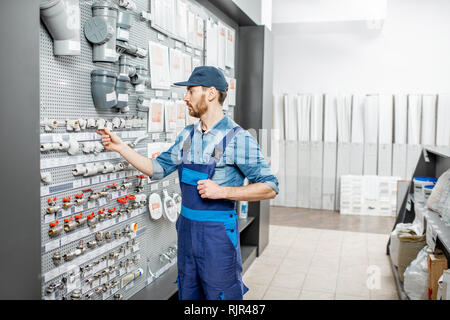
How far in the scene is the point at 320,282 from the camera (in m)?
4.21

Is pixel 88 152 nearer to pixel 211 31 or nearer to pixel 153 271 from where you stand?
pixel 153 271

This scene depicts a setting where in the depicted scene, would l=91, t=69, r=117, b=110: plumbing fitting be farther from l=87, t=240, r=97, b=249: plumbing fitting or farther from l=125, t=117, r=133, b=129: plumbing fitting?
l=87, t=240, r=97, b=249: plumbing fitting

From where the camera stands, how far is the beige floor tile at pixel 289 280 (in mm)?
4129

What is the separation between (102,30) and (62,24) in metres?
0.31

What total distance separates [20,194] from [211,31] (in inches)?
112

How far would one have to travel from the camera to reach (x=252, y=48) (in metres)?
5.11

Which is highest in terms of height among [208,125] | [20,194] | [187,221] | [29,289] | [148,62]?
[148,62]

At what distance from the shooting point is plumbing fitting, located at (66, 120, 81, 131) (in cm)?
216

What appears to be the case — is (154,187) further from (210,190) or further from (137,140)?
(210,190)

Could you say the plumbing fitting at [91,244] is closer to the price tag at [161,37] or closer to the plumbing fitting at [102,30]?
the plumbing fitting at [102,30]

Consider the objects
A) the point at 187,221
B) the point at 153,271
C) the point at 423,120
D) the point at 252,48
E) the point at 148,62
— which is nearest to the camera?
the point at 187,221

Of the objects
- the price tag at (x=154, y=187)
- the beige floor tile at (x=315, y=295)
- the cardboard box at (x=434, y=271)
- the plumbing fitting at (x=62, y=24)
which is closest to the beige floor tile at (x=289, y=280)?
the beige floor tile at (x=315, y=295)

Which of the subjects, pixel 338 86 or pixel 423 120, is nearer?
pixel 423 120

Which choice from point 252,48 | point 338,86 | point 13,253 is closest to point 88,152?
point 13,253
